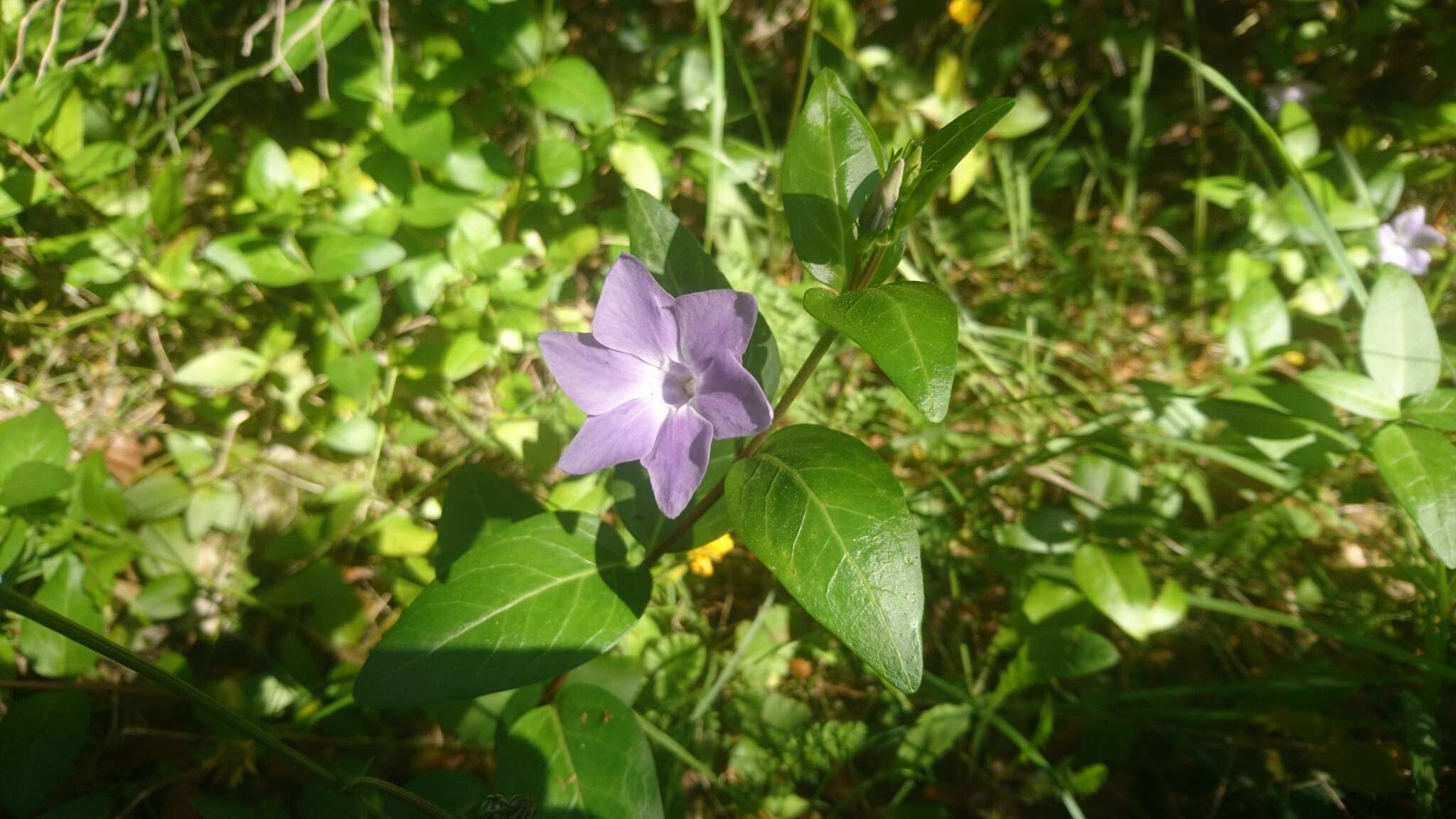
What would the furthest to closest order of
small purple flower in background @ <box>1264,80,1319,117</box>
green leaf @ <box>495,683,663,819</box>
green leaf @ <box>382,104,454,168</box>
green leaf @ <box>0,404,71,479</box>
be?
1. small purple flower in background @ <box>1264,80,1319,117</box>
2. green leaf @ <box>382,104,454,168</box>
3. green leaf @ <box>0,404,71,479</box>
4. green leaf @ <box>495,683,663,819</box>

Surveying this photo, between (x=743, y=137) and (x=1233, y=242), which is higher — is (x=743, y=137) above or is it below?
above

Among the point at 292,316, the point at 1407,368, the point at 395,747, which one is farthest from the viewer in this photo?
the point at 292,316

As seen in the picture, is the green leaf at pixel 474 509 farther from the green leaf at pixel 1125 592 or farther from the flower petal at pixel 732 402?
the green leaf at pixel 1125 592

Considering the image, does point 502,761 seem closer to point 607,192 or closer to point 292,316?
point 292,316

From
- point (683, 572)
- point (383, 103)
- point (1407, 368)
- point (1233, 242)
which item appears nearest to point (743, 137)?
point (383, 103)

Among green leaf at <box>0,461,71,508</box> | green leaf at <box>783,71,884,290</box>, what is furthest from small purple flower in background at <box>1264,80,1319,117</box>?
green leaf at <box>0,461,71,508</box>

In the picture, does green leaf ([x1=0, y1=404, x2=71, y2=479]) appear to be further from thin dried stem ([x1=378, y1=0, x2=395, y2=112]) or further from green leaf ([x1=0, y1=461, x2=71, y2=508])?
thin dried stem ([x1=378, y1=0, x2=395, y2=112])
